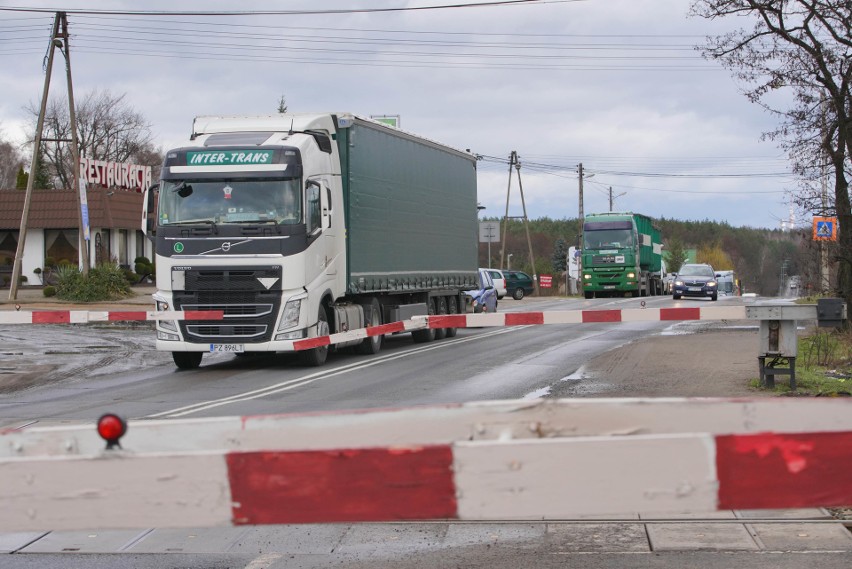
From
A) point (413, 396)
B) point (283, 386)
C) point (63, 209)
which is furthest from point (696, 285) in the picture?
point (413, 396)

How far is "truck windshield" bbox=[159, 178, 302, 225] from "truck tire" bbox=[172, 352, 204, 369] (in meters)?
2.33

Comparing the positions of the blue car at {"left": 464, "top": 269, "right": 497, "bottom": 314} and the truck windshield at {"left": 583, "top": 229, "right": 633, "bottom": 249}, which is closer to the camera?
the blue car at {"left": 464, "top": 269, "right": 497, "bottom": 314}

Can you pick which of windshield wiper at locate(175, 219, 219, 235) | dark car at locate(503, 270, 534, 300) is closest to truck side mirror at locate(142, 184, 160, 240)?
windshield wiper at locate(175, 219, 219, 235)

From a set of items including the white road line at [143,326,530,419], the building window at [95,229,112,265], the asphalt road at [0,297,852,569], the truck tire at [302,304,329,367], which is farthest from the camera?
the building window at [95,229,112,265]

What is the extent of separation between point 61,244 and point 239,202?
3515cm

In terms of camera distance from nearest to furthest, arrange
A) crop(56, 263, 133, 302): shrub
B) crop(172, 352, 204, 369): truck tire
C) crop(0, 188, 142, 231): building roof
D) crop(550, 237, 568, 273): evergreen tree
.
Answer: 1. crop(172, 352, 204, 369): truck tire
2. crop(56, 263, 133, 302): shrub
3. crop(0, 188, 142, 231): building roof
4. crop(550, 237, 568, 273): evergreen tree

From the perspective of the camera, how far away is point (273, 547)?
6.12 m

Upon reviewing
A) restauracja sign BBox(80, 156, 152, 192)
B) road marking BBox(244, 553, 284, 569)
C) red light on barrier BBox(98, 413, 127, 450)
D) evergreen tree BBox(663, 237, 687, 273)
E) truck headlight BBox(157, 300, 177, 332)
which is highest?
restauracja sign BBox(80, 156, 152, 192)

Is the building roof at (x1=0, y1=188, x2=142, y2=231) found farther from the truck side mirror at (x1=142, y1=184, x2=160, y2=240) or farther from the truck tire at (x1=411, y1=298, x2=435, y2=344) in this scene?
the truck side mirror at (x1=142, y1=184, x2=160, y2=240)

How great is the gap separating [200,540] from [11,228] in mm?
46295

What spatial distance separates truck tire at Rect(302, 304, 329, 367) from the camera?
17.7 meters

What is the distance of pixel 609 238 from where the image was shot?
48.7 meters

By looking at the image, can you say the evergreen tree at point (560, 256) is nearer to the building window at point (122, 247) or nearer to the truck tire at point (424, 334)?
the building window at point (122, 247)

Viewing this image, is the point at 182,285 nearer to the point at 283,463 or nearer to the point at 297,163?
the point at 297,163
